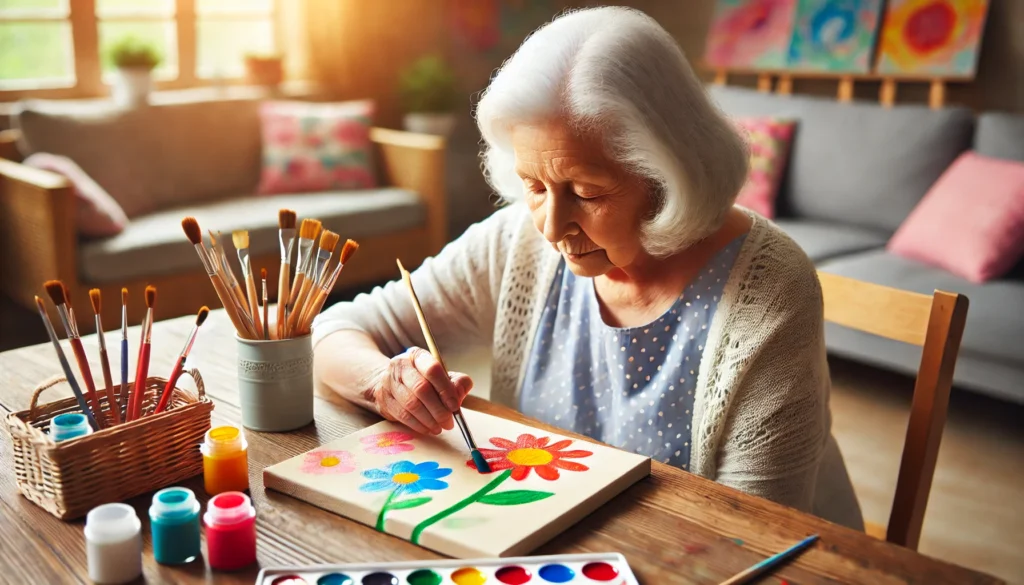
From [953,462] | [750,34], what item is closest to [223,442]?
[953,462]

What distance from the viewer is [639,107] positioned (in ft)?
3.75

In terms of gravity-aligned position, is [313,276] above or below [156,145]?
above

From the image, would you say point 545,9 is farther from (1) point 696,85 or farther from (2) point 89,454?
(2) point 89,454

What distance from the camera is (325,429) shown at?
1.12m

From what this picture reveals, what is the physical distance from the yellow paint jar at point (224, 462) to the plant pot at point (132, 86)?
3275mm

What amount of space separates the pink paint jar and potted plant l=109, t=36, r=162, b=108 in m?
3.43

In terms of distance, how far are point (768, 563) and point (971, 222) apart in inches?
103

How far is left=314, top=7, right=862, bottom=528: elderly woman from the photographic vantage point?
1162 millimetres

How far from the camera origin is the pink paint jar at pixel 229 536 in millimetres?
799

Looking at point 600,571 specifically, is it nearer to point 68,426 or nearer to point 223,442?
point 223,442

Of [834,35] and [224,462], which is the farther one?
[834,35]

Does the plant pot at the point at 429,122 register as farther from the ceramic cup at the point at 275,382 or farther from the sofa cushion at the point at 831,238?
the ceramic cup at the point at 275,382

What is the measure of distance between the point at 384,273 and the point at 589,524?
10.6 feet

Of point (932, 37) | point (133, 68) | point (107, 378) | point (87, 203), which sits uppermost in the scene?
point (932, 37)
